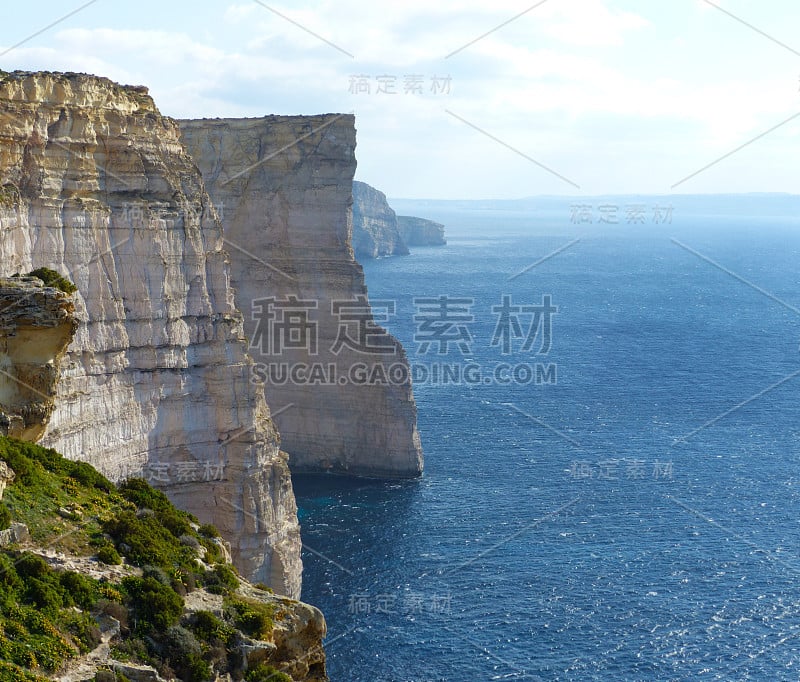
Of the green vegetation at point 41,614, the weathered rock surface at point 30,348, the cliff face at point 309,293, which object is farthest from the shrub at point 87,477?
the cliff face at point 309,293

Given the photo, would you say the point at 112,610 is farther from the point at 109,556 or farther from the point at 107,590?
the point at 109,556

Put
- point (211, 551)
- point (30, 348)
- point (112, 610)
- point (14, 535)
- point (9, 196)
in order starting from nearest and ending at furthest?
point (112, 610) → point (14, 535) → point (211, 551) → point (30, 348) → point (9, 196)

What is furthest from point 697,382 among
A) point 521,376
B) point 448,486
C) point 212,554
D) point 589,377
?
point 212,554

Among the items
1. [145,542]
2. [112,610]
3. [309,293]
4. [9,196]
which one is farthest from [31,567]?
[309,293]

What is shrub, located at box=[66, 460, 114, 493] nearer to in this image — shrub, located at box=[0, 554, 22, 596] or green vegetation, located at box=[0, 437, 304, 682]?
green vegetation, located at box=[0, 437, 304, 682]

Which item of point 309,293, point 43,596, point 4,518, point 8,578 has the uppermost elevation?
point 309,293

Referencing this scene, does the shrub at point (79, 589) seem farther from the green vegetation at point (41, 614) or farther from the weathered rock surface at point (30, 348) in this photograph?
the weathered rock surface at point (30, 348)
